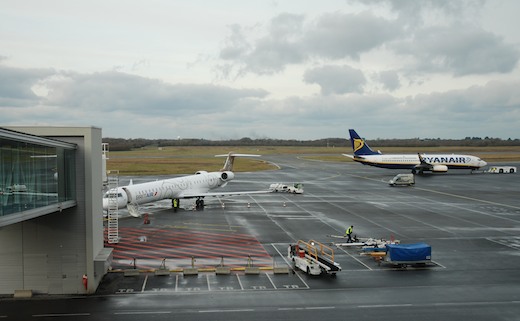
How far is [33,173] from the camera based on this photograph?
904 inches

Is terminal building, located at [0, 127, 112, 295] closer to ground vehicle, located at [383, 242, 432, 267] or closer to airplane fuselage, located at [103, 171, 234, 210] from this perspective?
airplane fuselage, located at [103, 171, 234, 210]

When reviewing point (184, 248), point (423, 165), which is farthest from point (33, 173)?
point (423, 165)

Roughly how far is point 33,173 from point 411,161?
3724 inches

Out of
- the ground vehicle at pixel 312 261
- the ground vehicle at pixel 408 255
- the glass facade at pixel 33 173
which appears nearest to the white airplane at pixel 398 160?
the ground vehicle at pixel 408 255

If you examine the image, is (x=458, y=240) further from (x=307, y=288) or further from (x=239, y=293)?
(x=239, y=293)

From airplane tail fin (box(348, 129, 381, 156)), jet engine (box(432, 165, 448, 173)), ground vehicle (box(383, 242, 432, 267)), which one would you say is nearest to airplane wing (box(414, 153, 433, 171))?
jet engine (box(432, 165, 448, 173))

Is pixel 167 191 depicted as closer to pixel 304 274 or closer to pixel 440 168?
pixel 304 274

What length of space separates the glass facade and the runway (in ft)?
19.7

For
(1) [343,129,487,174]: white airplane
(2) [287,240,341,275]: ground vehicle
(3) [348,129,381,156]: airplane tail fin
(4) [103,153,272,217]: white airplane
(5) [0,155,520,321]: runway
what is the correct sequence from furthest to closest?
(3) [348,129,381,156]: airplane tail fin → (1) [343,129,487,174]: white airplane → (4) [103,153,272,217]: white airplane → (2) [287,240,341,275]: ground vehicle → (5) [0,155,520,321]: runway

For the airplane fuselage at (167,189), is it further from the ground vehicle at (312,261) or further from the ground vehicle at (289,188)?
the ground vehicle at (312,261)

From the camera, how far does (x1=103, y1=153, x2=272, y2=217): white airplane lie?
4734cm

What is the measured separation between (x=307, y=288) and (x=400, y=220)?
989 inches

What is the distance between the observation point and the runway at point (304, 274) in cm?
A: 2384

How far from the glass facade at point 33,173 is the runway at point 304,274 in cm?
602
